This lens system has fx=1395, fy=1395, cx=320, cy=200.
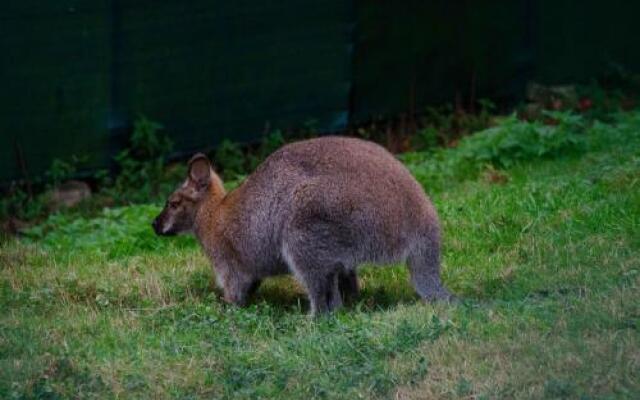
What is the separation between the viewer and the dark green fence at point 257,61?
11.5 metres

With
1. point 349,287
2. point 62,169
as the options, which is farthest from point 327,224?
point 62,169

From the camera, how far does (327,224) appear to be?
788cm

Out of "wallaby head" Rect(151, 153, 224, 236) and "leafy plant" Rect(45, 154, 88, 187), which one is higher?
"wallaby head" Rect(151, 153, 224, 236)

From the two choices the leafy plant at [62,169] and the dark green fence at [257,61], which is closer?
the dark green fence at [257,61]

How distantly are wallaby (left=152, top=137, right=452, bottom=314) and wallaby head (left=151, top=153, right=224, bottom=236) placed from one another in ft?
1.34

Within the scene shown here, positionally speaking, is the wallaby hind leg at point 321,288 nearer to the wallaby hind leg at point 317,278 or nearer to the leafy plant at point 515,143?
the wallaby hind leg at point 317,278

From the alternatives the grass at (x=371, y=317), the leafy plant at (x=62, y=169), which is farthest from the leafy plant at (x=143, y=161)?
the grass at (x=371, y=317)

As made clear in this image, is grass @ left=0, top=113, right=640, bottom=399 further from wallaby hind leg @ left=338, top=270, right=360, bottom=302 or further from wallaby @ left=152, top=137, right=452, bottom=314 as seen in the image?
wallaby @ left=152, top=137, right=452, bottom=314

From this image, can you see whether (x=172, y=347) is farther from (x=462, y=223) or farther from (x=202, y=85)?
(x=202, y=85)

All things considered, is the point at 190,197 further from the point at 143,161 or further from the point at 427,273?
the point at 143,161

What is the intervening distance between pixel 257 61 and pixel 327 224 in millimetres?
4964

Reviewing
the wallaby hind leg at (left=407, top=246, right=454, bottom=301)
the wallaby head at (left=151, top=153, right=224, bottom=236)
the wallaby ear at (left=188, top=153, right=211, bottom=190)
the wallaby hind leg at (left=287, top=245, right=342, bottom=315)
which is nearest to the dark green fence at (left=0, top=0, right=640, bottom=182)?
the wallaby head at (left=151, top=153, right=224, bottom=236)

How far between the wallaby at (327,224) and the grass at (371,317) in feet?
0.73

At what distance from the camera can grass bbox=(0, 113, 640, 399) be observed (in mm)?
6547
